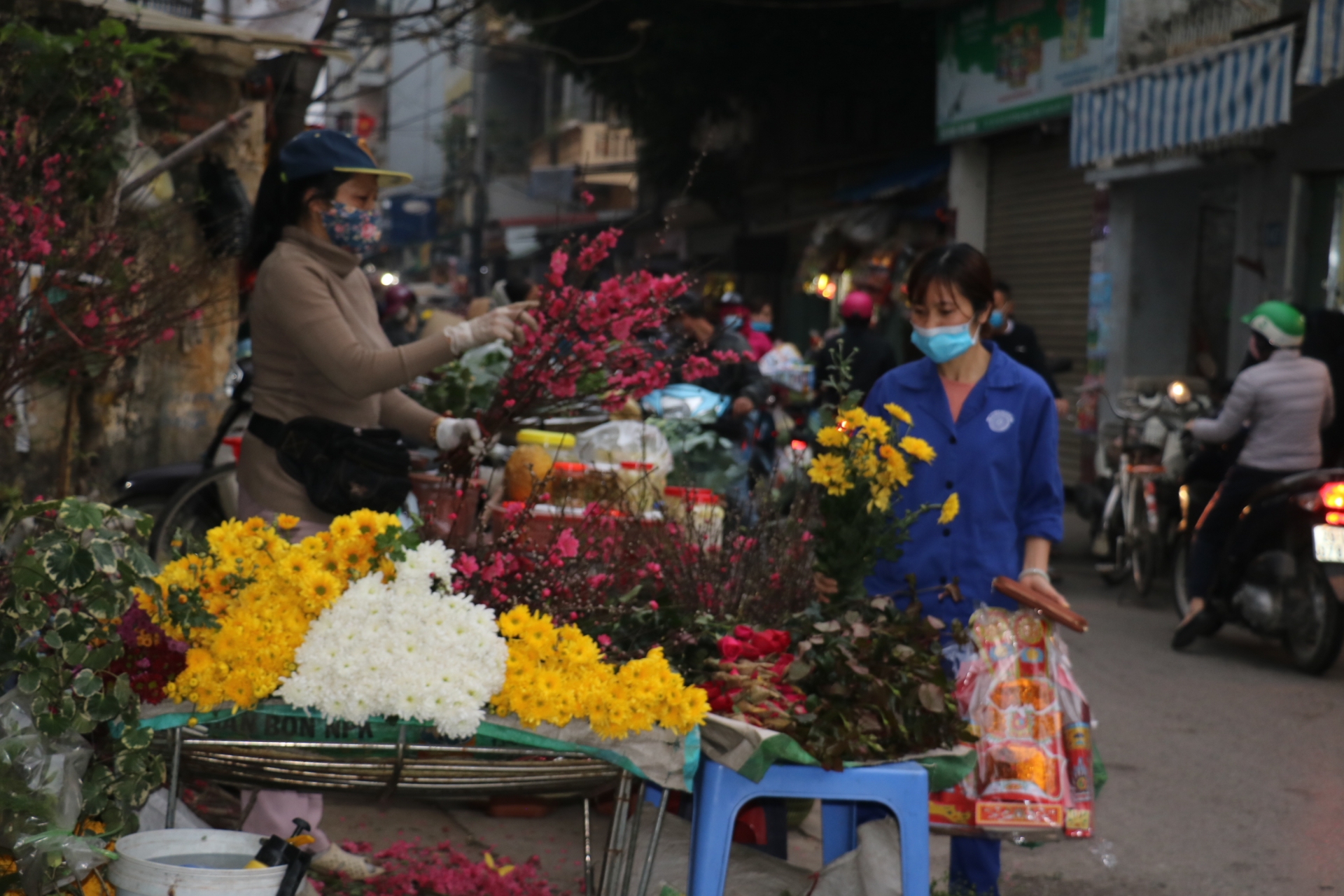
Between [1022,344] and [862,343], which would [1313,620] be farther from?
[862,343]

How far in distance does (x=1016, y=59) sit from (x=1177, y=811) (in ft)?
39.6

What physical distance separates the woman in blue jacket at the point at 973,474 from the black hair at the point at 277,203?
162 cm

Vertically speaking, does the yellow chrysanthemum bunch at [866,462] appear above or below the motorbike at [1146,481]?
above

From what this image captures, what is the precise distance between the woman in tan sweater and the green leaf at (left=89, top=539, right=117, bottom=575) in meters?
0.90

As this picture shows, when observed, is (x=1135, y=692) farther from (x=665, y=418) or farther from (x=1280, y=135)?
(x=1280, y=135)

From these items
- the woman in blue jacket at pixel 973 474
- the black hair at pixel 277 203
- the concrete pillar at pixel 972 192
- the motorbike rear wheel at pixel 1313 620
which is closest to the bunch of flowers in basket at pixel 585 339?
the black hair at pixel 277 203

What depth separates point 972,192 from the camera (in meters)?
16.9

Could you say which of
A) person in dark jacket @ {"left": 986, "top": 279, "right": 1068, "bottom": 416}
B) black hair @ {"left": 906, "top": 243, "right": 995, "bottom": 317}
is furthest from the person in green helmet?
black hair @ {"left": 906, "top": 243, "right": 995, "bottom": 317}

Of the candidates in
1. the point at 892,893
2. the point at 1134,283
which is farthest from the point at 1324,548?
the point at 1134,283

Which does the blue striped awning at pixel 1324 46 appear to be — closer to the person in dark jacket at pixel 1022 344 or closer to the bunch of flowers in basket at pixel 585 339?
the person in dark jacket at pixel 1022 344

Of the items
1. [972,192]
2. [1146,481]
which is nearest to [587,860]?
[1146,481]

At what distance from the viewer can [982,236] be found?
1691cm

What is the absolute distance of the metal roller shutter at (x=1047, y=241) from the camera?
15078mm

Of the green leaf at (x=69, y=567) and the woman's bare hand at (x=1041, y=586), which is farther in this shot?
the woman's bare hand at (x=1041, y=586)
